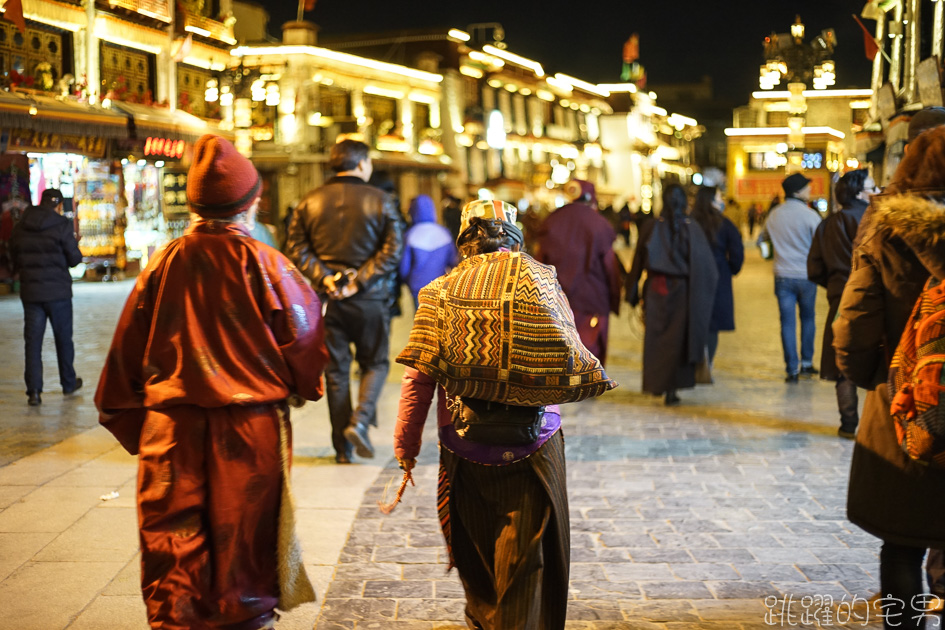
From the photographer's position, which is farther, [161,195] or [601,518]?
[161,195]

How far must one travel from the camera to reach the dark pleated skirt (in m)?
3.23

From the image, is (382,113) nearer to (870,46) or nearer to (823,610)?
(870,46)

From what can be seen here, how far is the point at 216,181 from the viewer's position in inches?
132

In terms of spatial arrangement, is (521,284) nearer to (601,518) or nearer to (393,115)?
(601,518)

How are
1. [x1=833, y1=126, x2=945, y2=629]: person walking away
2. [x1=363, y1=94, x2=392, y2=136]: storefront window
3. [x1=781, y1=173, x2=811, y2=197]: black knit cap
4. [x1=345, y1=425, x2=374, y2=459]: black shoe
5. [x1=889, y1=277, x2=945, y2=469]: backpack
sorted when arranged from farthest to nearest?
[x1=363, y1=94, x2=392, y2=136]: storefront window → [x1=781, y1=173, x2=811, y2=197]: black knit cap → [x1=345, y1=425, x2=374, y2=459]: black shoe → [x1=833, y1=126, x2=945, y2=629]: person walking away → [x1=889, y1=277, x2=945, y2=469]: backpack

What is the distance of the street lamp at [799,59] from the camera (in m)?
20.8

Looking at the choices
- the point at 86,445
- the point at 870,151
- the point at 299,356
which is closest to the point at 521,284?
the point at 299,356

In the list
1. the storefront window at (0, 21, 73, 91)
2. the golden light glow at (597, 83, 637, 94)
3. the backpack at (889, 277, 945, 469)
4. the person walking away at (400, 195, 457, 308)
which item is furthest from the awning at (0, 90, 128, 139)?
the golden light glow at (597, 83, 637, 94)

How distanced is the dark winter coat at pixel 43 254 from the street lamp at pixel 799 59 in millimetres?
16065

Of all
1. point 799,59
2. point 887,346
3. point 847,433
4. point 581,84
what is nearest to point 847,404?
point 847,433

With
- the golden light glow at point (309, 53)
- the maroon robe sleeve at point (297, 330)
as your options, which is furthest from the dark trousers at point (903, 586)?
the golden light glow at point (309, 53)

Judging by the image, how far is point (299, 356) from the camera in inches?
133

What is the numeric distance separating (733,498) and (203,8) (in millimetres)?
24087

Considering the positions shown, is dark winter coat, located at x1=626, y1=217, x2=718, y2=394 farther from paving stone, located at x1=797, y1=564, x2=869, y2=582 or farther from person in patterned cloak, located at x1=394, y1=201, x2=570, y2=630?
person in patterned cloak, located at x1=394, y1=201, x2=570, y2=630
